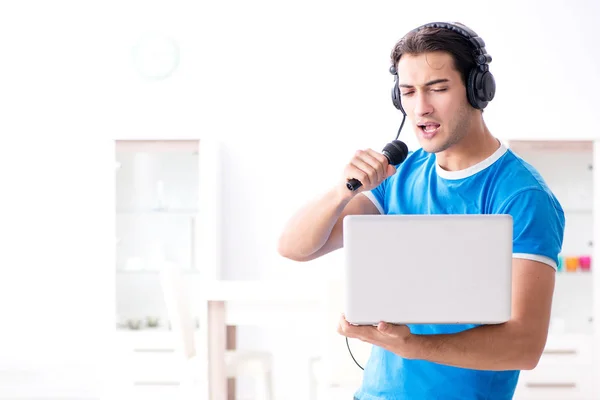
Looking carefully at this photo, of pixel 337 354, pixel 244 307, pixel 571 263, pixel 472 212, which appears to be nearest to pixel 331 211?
pixel 472 212

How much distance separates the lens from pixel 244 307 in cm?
317

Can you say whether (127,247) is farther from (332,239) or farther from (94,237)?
(332,239)

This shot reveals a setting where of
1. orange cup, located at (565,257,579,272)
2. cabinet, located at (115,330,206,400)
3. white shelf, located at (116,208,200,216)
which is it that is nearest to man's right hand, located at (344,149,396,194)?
cabinet, located at (115,330,206,400)

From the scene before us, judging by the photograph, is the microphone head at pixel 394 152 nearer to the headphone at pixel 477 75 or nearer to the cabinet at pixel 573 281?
the headphone at pixel 477 75

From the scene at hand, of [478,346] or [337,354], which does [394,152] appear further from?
[337,354]

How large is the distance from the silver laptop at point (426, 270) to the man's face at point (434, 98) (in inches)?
11.3

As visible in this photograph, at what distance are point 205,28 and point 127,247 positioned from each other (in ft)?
4.88

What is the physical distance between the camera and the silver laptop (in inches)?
40.2

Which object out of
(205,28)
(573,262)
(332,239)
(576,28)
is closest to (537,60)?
(576,28)

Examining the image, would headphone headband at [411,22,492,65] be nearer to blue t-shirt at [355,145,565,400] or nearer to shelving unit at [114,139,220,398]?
blue t-shirt at [355,145,565,400]

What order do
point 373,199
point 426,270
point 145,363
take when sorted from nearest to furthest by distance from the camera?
point 426,270, point 373,199, point 145,363

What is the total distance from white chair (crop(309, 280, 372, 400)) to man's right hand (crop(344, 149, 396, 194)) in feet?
5.51

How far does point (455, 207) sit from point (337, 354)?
1758 millimetres

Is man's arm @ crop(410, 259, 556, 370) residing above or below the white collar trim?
below
